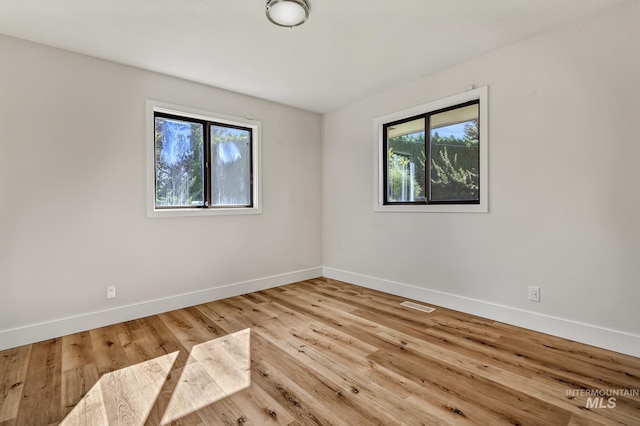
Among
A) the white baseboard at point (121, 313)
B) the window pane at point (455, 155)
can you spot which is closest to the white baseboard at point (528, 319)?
Answer: the window pane at point (455, 155)

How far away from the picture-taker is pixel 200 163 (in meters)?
3.74

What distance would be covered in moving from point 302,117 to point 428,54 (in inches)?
84.8

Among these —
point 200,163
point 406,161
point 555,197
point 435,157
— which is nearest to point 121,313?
point 200,163

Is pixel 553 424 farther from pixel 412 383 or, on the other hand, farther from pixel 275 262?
pixel 275 262

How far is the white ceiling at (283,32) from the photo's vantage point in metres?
2.27

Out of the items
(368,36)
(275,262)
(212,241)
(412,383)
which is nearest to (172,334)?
(212,241)

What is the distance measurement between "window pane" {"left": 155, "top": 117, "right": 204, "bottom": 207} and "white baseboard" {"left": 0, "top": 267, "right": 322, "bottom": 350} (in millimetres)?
1073

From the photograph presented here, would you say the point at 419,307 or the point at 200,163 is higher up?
the point at 200,163

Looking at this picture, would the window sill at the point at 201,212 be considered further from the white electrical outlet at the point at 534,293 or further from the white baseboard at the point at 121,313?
the white electrical outlet at the point at 534,293

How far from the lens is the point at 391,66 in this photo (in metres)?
3.27

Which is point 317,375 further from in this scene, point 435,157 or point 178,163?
point 178,163

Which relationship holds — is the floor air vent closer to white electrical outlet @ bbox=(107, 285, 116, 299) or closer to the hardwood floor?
the hardwood floor

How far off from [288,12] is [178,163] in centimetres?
213

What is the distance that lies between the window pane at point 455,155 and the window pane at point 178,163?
9.12ft
